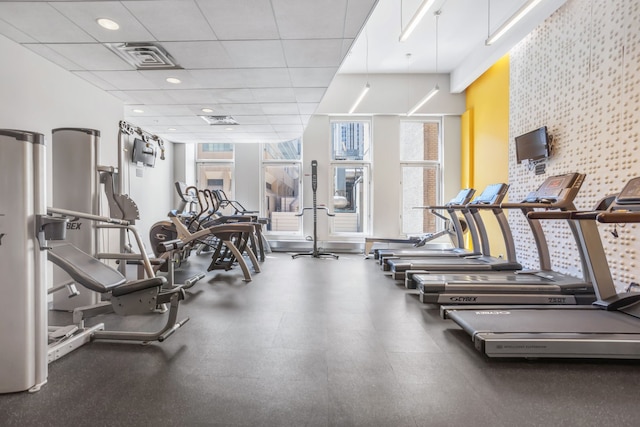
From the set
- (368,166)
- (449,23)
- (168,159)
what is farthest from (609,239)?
(168,159)

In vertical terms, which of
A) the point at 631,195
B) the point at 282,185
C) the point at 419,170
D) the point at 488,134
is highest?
the point at 488,134

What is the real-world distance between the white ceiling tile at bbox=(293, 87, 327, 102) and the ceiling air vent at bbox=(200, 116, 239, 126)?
5.85ft

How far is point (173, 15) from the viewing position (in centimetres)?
289

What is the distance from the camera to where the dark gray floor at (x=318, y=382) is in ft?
5.24

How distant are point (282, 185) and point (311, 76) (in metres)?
4.86

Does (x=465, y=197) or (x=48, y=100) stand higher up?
(x=48, y=100)

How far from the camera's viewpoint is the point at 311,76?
4.19 m

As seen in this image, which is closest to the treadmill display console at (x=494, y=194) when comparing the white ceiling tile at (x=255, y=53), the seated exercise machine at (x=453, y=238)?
the seated exercise machine at (x=453, y=238)

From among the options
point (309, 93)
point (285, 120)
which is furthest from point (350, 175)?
point (309, 93)

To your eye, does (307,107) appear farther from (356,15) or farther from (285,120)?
(356,15)

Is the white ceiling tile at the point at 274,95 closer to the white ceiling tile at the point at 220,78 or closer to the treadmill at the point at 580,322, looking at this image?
the white ceiling tile at the point at 220,78

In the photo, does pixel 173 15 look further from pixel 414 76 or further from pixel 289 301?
pixel 414 76

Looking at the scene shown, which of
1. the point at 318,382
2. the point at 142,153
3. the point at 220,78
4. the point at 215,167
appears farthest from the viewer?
the point at 215,167

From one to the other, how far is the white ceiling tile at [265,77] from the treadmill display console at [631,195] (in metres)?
3.64
